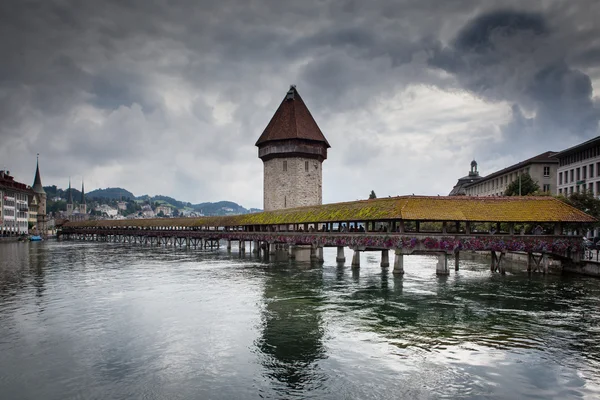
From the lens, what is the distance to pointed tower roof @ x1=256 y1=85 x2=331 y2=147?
55.4 m

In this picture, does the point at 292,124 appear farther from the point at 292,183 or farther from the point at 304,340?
the point at 304,340

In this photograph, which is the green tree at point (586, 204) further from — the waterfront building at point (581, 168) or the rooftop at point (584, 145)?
the rooftop at point (584, 145)

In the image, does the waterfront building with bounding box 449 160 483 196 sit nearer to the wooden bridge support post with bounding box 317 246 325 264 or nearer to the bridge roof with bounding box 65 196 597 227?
the wooden bridge support post with bounding box 317 246 325 264

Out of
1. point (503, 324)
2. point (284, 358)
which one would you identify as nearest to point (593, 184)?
point (503, 324)

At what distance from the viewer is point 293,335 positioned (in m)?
14.5

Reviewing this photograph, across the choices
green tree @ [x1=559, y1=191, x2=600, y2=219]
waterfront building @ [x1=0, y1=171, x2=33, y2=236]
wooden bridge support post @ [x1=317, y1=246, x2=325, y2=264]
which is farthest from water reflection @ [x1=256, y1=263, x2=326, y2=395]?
waterfront building @ [x1=0, y1=171, x2=33, y2=236]

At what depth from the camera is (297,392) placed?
10.1 m

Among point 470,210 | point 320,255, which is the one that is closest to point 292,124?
point 320,255

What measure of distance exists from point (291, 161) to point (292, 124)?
430 cm

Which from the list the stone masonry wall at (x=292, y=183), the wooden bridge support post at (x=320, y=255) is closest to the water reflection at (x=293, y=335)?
the wooden bridge support post at (x=320, y=255)

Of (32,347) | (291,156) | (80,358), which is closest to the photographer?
(80,358)

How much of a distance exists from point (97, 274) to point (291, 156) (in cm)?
2902

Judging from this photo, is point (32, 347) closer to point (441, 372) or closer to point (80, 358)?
point (80, 358)

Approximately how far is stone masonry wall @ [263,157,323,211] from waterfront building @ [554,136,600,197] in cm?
2563
